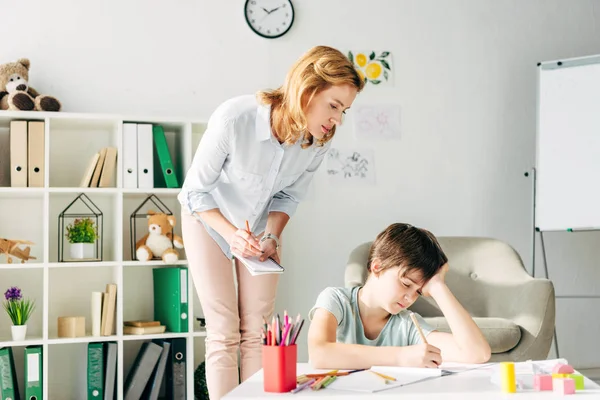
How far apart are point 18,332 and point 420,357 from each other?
1.97 metres

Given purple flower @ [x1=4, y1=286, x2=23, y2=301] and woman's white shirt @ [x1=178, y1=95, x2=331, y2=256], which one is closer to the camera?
woman's white shirt @ [x1=178, y1=95, x2=331, y2=256]

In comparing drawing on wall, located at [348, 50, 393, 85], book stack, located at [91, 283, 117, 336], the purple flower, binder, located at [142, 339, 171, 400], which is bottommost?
binder, located at [142, 339, 171, 400]

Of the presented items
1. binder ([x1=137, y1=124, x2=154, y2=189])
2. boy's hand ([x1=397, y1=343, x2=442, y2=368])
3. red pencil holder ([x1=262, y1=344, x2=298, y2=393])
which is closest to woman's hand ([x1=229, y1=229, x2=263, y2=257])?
boy's hand ([x1=397, y1=343, x2=442, y2=368])

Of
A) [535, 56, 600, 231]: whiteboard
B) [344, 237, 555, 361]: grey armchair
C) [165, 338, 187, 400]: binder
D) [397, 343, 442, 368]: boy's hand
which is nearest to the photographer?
[397, 343, 442, 368]: boy's hand

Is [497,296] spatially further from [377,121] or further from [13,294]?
[13,294]

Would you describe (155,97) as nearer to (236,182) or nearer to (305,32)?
(305,32)

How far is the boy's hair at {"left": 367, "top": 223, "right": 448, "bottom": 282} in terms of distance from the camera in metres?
1.75

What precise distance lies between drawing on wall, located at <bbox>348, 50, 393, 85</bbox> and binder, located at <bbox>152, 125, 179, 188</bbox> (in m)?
1.05

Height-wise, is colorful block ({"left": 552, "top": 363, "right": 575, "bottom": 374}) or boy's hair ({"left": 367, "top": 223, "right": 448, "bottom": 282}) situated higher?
boy's hair ({"left": 367, "top": 223, "right": 448, "bottom": 282})

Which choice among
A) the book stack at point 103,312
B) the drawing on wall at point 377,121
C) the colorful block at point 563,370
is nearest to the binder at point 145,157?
the book stack at point 103,312

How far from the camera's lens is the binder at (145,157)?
3100 millimetres

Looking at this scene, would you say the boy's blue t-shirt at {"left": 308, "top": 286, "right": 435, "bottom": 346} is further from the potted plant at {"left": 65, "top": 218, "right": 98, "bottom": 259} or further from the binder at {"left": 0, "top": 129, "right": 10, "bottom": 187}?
the binder at {"left": 0, "top": 129, "right": 10, "bottom": 187}

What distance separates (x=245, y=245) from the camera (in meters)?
1.99

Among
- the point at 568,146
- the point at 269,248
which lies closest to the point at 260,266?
the point at 269,248
